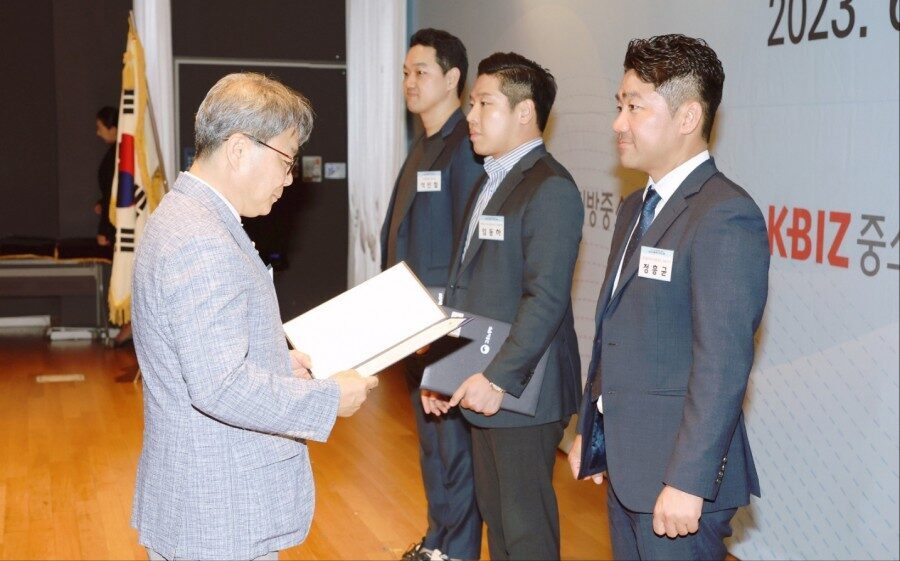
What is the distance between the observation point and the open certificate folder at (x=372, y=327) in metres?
2.07

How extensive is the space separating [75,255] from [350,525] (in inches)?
193

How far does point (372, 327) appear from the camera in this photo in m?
2.16

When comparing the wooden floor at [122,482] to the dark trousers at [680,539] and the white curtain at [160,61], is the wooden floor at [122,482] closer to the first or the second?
the dark trousers at [680,539]

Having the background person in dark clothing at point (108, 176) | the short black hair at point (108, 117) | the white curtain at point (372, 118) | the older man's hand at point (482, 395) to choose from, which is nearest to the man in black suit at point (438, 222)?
the older man's hand at point (482, 395)

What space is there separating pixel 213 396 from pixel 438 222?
1862mm

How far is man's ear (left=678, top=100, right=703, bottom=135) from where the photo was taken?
6.51ft

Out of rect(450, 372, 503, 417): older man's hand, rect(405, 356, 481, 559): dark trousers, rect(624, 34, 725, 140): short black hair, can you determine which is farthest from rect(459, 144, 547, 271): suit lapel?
rect(624, 34, 725, 140): short black hair

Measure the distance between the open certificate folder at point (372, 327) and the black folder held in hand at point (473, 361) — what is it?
1.54ft

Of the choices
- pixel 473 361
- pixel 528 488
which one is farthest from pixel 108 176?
pixel 528 488

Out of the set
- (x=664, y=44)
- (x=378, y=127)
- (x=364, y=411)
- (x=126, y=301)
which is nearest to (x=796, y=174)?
(x=664, y=44)

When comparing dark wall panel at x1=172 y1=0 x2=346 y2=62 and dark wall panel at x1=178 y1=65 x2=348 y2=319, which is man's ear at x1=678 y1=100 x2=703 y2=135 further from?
dark wall panel at x1=172 y1=0 x2=346 y2=62

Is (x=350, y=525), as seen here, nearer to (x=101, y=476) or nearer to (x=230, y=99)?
(x=101, y=476)

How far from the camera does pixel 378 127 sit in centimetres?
750

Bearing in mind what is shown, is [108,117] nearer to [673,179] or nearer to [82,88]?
[82,88]
